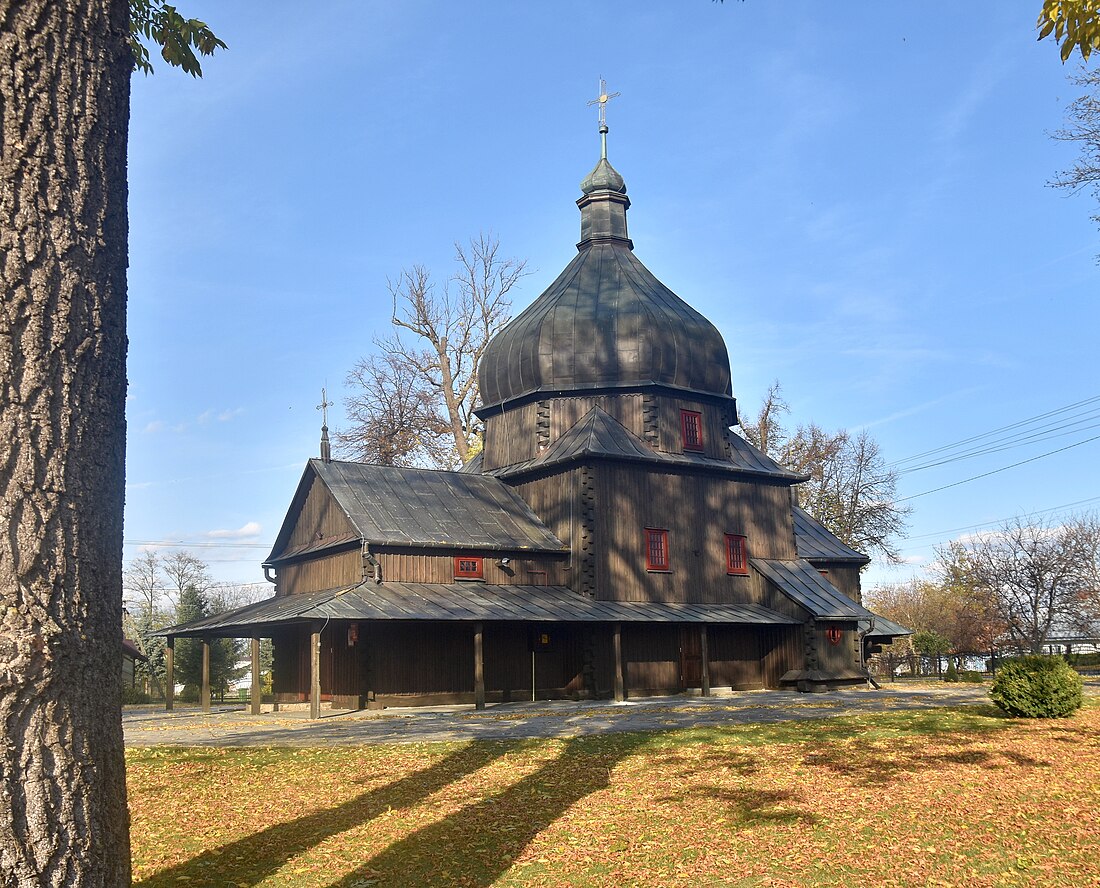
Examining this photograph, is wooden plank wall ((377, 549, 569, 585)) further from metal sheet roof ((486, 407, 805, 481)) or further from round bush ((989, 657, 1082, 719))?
round bush ((989, 657, 1082, 719))

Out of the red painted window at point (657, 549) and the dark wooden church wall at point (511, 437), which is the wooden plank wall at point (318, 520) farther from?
the red painted window at point (657, 549)

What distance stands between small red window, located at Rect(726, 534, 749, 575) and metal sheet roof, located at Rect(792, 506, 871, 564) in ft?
10.4

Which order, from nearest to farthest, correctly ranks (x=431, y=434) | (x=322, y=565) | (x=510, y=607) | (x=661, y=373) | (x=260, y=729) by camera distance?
(x=260, y=729), (x=510, y=607), (x=322, y=565), (x=661, y=373), (x=431, y=434)

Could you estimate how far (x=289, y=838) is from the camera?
9391mm

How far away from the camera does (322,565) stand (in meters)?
28.0

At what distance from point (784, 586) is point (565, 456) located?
7871 millimetres

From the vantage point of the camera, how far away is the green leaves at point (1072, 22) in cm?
902

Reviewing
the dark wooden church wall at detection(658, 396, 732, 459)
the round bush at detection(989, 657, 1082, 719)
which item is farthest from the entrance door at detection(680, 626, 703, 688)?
the round bush at detection(989, 657, 1082, 719)

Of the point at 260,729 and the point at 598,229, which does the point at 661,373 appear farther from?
the point at 260,729

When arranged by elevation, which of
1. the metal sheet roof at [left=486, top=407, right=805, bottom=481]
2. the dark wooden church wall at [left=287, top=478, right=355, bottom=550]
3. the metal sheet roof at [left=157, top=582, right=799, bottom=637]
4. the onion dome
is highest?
the onion dome

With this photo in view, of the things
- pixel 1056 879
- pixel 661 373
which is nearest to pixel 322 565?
pixel 661 373

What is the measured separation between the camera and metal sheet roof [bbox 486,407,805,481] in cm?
2811

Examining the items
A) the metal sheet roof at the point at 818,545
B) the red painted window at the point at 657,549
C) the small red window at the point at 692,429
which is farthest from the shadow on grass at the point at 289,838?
the metal sheet roof at the point at 818,545

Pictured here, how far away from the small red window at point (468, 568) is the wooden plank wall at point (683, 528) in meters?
3.26
